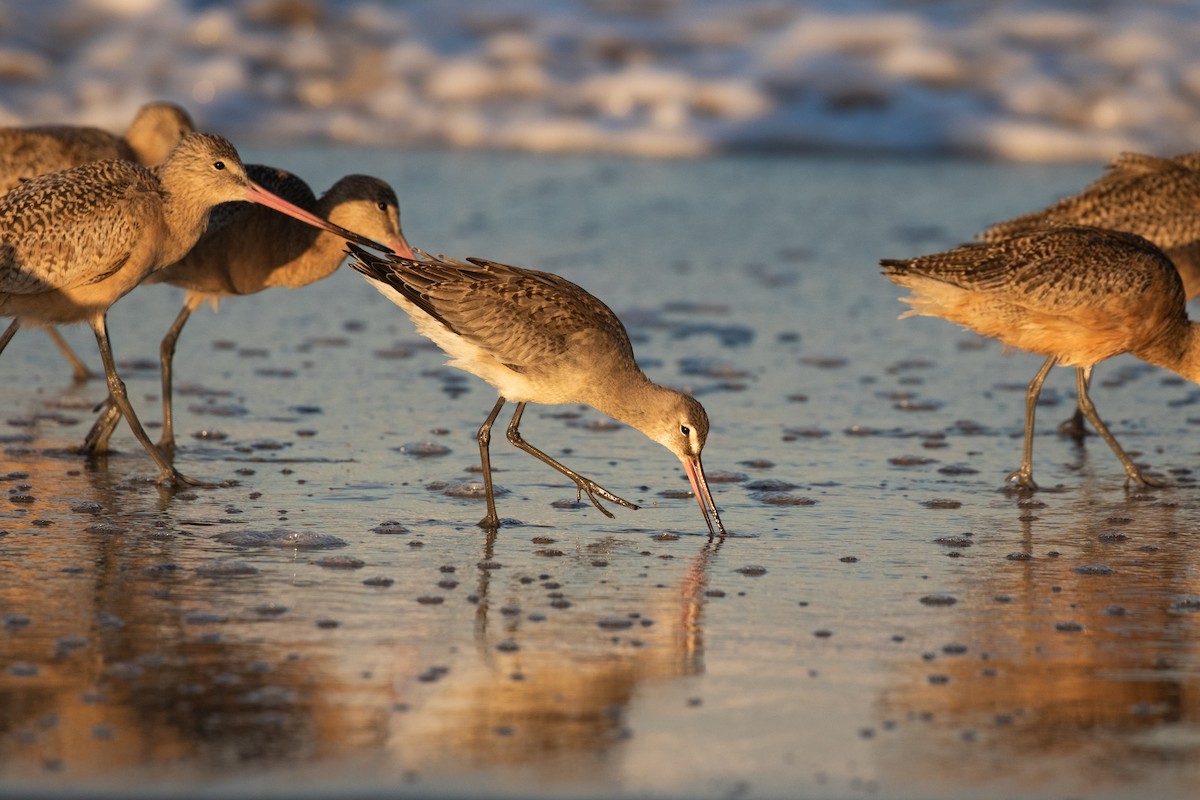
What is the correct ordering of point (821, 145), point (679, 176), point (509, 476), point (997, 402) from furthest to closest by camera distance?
point (821, 145), point (679, 176), point (997, 402), point (509, 476)

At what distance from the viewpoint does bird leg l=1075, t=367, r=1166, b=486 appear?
644 centimetres

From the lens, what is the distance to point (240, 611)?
4.62 m

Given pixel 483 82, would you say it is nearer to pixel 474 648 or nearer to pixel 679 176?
pixel 679 176

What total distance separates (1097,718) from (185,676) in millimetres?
2144

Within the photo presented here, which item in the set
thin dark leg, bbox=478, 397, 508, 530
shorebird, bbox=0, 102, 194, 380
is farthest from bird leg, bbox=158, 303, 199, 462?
thin dark leg, bbox=478, 397, 508, 530

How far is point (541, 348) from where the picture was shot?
5.86 meters

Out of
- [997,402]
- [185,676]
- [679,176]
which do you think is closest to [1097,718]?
[185,676]

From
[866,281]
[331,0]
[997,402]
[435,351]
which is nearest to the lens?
[997,402]

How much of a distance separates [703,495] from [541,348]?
75 centimetres

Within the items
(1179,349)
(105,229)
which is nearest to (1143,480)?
(1179,349)

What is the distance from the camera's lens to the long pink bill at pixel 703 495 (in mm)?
5598

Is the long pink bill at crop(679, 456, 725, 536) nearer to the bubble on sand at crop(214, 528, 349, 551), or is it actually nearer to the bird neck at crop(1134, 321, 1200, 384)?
the bubble on sand at crop(214, 528, 349, 551)

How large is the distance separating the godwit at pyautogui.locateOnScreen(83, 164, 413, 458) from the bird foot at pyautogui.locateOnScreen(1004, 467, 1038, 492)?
2.60 metres

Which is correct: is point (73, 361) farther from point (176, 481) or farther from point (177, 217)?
point (176, 481)
